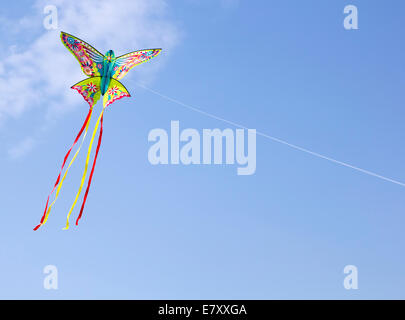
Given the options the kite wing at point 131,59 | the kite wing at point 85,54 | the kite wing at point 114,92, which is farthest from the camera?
the kite wing at point 114,92

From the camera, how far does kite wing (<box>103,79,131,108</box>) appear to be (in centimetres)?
1451

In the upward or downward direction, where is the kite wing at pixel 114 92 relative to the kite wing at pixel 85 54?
downward

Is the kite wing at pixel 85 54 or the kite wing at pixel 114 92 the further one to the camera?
the kite wing at pixel 114 92

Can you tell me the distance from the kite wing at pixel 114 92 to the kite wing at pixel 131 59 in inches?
8.1

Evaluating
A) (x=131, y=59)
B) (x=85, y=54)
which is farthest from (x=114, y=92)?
(x=85, y=54)

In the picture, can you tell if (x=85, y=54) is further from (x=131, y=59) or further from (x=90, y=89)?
(x=131, y=59)

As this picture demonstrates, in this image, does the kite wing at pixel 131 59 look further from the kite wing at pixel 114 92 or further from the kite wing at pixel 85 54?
the kite wing at pixel 85 54

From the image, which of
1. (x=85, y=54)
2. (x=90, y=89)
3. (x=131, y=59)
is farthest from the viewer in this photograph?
(x=90, y=89)

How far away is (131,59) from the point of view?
14.4 m

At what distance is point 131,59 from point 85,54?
1217 millimetres

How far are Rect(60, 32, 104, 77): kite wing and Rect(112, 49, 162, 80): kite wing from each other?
0.45 m

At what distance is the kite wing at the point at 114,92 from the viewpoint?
14.5 metres
